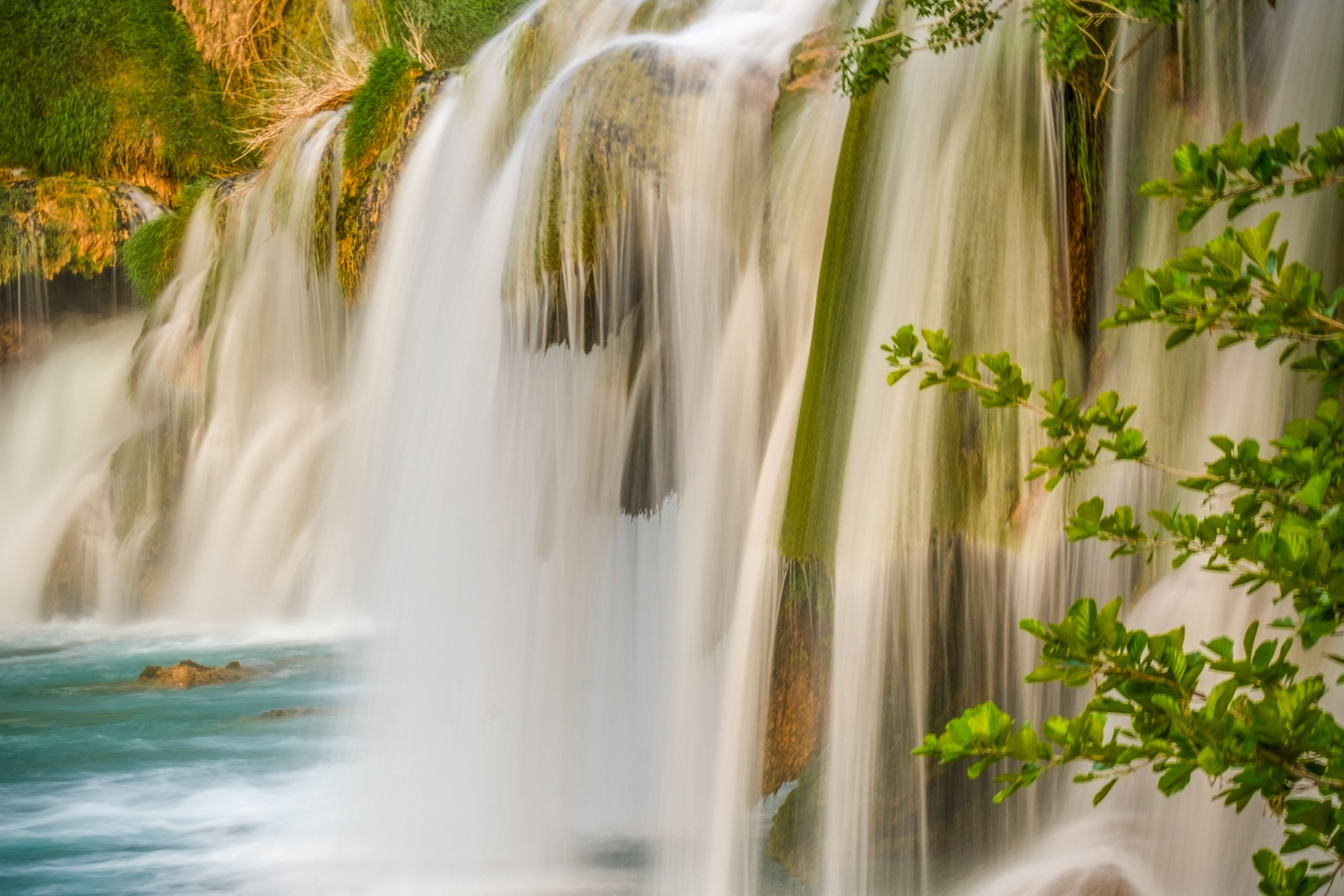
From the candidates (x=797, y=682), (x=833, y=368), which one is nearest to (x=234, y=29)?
(x=833, y=368)

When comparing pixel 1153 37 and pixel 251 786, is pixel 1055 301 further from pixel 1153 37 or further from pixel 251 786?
pixel 251 786

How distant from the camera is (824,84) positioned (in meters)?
4.95

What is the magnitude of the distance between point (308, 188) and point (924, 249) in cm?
680

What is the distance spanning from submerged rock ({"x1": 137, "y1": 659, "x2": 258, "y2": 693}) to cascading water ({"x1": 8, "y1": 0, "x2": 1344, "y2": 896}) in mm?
893

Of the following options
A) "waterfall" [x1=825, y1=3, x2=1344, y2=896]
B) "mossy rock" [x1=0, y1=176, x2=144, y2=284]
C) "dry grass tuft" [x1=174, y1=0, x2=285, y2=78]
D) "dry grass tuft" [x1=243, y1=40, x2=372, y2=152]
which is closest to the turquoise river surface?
"waterfall" [x1=825, y1=3, x2=1344, y2=896]

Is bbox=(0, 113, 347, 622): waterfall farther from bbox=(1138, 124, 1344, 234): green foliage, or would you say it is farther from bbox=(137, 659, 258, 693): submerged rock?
bbox=(1138, 124, 1344, 234): green foliage

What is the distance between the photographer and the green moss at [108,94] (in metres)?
12.5

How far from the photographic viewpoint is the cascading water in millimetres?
3689

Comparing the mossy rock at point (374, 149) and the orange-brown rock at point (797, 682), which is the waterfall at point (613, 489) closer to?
the orange-brown rock at point (797, 682)

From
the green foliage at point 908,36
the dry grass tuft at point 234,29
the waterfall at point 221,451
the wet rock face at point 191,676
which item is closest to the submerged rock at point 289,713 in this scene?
the wet rock face at point 191,676

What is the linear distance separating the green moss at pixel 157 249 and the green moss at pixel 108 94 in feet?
3.83

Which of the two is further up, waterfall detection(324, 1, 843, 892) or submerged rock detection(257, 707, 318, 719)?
waterfall detection(324, 1, 843, 892)

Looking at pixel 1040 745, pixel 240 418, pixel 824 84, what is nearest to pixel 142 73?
pixel 240 418

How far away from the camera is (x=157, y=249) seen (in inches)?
450
